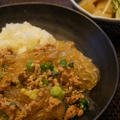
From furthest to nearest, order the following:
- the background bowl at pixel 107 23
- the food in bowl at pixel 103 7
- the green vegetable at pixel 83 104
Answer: the food in bowl at pixel 103 7 < the background bowl at pixel 107 23 < the green vegetable at pixel 83 104

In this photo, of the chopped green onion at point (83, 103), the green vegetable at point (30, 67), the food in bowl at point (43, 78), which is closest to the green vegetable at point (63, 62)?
the food in bowl at point (43, 78)

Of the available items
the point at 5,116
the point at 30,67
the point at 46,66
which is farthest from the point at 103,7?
the point at 5,116

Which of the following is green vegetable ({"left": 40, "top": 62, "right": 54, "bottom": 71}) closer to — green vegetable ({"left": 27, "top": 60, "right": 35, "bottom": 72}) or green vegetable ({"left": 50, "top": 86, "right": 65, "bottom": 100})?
green vegetable ({"left": 27, "top": 60, "right": 35, "bottom": 72})

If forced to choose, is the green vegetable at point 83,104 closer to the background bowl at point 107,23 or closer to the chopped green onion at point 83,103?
the chopped green onion at point 83,103

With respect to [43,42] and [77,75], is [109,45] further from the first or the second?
[43,42]

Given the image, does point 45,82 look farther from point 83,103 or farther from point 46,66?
point 83,103

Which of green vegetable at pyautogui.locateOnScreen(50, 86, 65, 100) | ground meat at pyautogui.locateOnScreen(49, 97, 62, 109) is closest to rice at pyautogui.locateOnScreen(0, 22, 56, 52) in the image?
green vegetable at pyautogui.locateOnScreen(50, 86, 65, 100)
